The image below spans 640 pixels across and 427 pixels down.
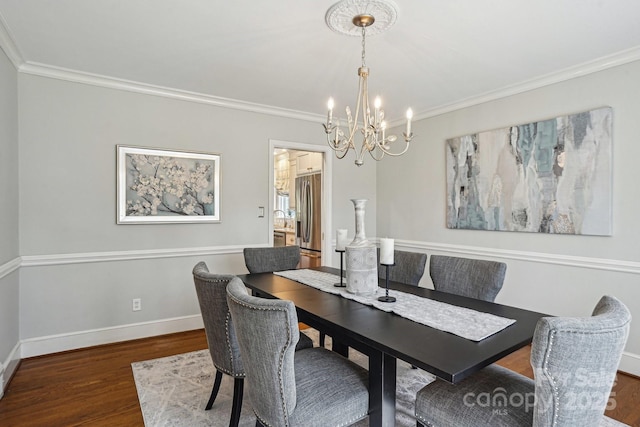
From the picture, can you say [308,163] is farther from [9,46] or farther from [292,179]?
[9,46]

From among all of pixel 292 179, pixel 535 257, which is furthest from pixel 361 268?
pixel 292 179

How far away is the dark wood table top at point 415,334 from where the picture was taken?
46.7 inches

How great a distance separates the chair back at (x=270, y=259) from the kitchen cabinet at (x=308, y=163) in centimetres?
264

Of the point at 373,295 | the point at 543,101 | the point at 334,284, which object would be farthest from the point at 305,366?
the point at 543,101

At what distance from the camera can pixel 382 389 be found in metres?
1.44

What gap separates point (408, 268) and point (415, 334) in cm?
127

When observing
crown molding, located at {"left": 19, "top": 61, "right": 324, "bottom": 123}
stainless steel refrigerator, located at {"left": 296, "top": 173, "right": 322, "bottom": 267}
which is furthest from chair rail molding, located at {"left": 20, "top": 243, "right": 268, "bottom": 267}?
stainless steel refrigerator, located at {"left": 296, "top": 173, "right": 322, "bottom": 267}

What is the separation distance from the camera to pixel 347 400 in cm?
145

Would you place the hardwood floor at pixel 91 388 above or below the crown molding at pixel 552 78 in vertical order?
below

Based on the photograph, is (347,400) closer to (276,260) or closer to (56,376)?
(276,260)

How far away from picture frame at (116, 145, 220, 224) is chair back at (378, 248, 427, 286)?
2010 millimetres

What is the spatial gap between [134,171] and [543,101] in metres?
3.82

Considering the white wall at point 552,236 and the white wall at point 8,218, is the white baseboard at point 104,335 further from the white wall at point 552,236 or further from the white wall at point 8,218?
the white wall at point 552,236

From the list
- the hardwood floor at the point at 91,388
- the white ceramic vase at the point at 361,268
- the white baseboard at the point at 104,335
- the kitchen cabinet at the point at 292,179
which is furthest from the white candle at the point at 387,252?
the kitchen cabinet at the point at 292,179
